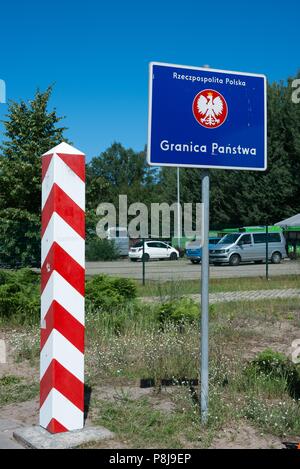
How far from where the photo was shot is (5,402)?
6.32 metres

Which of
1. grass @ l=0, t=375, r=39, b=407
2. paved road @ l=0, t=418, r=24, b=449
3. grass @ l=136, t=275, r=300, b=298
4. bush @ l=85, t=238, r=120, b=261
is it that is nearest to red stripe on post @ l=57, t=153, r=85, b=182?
paved road @ l=0, t=418, r=24, b=449

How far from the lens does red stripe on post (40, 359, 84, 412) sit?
5.02 m

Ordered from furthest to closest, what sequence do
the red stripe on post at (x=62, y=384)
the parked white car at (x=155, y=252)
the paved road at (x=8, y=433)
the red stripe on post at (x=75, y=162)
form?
the parked white car at (x=155, y=252)
the red stripe on post at (x=75, y=162)
the red stripe on post at (x=62, y=384)
the paved road at (x=8, y=433)

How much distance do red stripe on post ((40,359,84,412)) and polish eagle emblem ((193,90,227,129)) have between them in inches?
92.8

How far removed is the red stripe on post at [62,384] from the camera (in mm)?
5020

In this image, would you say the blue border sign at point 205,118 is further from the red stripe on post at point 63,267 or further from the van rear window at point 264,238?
the van rear window at point 264,238

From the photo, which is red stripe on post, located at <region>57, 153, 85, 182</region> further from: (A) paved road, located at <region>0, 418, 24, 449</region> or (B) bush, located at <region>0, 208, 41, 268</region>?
(B) bush, located at <region>0, 208, 41, 268</region>

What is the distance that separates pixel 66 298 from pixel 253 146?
207 cm

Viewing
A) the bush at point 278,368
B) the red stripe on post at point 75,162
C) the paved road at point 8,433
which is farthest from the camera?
the bush at point 278,368

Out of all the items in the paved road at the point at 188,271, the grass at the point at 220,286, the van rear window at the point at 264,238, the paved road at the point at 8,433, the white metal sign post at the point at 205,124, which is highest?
the white metal sign post at the point at 205,124

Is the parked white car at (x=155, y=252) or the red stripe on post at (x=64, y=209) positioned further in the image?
the parked white car at (x=155, y=252)

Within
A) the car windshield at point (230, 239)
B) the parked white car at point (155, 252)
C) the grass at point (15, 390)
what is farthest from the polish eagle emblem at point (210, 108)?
the parked white car at point (155, 252)

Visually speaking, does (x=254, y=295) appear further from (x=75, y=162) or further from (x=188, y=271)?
(x=188, y=271)
